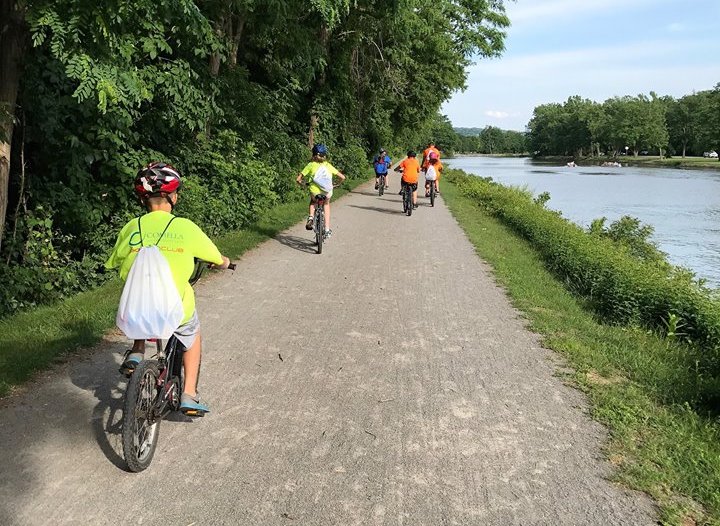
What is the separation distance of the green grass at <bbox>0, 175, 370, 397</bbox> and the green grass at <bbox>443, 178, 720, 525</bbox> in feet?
13.8

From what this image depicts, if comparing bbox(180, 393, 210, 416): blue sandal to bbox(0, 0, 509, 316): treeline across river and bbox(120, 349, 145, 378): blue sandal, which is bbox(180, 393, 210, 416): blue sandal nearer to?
bbox(120, 349, 145, 378): blue sandal

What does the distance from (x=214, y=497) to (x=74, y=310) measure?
149 inches

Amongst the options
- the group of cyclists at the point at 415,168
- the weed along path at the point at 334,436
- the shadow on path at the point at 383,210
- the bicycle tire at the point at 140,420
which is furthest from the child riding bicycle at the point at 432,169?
the bicycle tire at the point at 140,420

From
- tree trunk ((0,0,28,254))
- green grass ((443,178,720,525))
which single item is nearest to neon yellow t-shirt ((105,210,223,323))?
tree trunk ((0,0,28,254))

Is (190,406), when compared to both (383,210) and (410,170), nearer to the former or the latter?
(410,170)

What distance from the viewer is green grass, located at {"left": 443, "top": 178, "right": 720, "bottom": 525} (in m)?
3.19

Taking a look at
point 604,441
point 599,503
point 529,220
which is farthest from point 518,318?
point 529,220

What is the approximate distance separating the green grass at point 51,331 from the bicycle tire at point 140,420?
4.97 feet

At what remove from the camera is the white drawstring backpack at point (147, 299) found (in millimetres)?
3143

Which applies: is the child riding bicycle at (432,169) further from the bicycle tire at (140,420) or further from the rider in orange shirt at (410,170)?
the bicycle tire at (140,420)

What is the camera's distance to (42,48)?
21.7 ft

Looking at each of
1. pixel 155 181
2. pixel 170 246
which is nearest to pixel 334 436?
pixel 170 246

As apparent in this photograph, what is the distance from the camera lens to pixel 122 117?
7406mm

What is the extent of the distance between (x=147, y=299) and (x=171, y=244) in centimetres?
37
